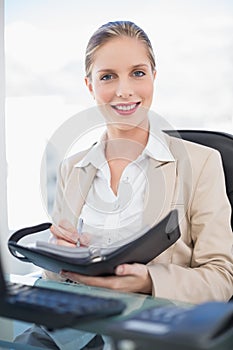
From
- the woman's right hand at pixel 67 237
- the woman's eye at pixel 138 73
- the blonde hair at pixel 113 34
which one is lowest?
the woman's right hand at pixel 67 237

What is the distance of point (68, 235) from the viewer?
3.92 feet

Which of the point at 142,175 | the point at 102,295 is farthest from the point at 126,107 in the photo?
the point at 102,295

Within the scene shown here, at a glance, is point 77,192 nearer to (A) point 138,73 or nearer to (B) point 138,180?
(B) point 138,180

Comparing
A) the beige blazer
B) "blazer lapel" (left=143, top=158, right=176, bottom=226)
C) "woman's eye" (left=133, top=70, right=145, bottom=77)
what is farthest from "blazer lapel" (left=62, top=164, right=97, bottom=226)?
"woman's eye" (left=133, top=70, right=145, bottom=77)

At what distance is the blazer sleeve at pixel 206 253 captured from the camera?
110 centimetres

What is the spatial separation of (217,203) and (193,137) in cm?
29

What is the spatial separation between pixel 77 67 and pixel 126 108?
129cm

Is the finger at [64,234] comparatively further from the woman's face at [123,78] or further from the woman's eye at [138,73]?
the woman's eye at [138,73]

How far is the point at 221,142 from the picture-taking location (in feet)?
4.69

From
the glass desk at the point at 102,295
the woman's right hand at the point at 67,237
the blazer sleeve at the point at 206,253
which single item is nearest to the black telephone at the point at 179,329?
the glass desk at the point at 102,295

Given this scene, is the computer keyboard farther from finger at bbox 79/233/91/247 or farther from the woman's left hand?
finger at bbox 79/233/91/247

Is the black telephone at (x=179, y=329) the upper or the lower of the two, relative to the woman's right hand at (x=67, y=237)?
lower

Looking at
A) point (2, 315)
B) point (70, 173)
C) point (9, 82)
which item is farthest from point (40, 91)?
point (2, 315)

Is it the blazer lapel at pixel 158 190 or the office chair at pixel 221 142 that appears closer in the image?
the blazer lapel at pixel 158 190
